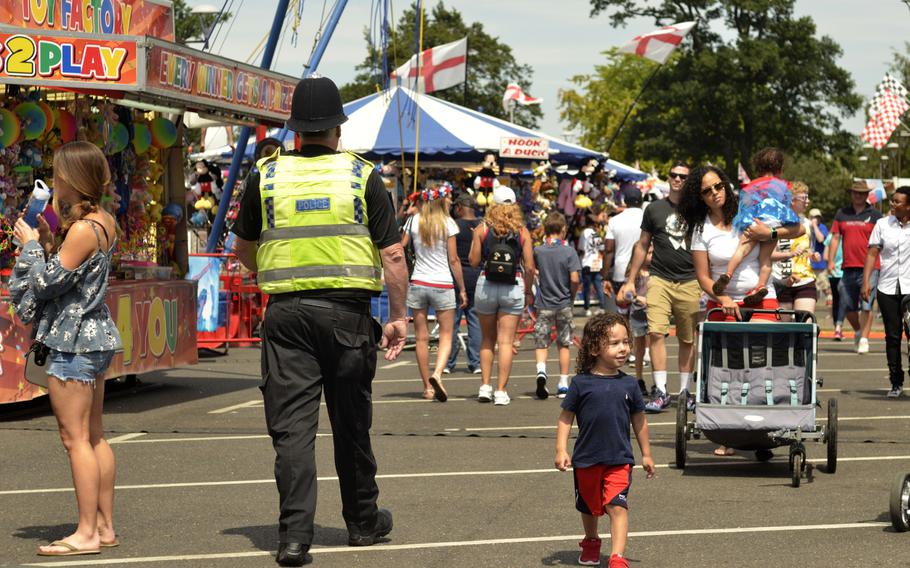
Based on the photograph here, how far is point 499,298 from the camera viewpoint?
1308cm

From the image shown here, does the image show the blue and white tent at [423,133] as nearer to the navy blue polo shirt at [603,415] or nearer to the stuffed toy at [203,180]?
the stuffed toy at [203,180]

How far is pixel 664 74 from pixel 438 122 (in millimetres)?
49965

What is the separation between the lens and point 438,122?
25781mm

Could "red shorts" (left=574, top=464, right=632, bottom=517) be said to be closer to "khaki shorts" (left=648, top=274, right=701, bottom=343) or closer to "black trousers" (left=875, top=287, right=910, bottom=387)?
"khaki shorts" (left=648, top=274, right=701, bottom=343)

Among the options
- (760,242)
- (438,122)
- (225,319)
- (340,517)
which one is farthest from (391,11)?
(340,517)

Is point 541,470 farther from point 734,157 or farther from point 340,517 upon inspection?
point 734,157

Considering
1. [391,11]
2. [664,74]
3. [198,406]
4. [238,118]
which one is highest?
[664,74]

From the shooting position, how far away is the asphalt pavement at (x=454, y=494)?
266 inches

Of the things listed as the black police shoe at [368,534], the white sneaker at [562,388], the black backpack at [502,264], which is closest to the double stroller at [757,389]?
the black police shoe at [368,534]

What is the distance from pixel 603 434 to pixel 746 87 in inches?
2677

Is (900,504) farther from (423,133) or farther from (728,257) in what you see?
(423,133)

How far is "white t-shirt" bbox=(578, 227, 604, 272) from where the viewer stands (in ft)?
77.8

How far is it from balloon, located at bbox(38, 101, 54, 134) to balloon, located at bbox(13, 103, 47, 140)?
95 millimetres

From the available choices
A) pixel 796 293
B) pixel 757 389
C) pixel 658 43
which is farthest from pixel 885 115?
pixel 757 389
